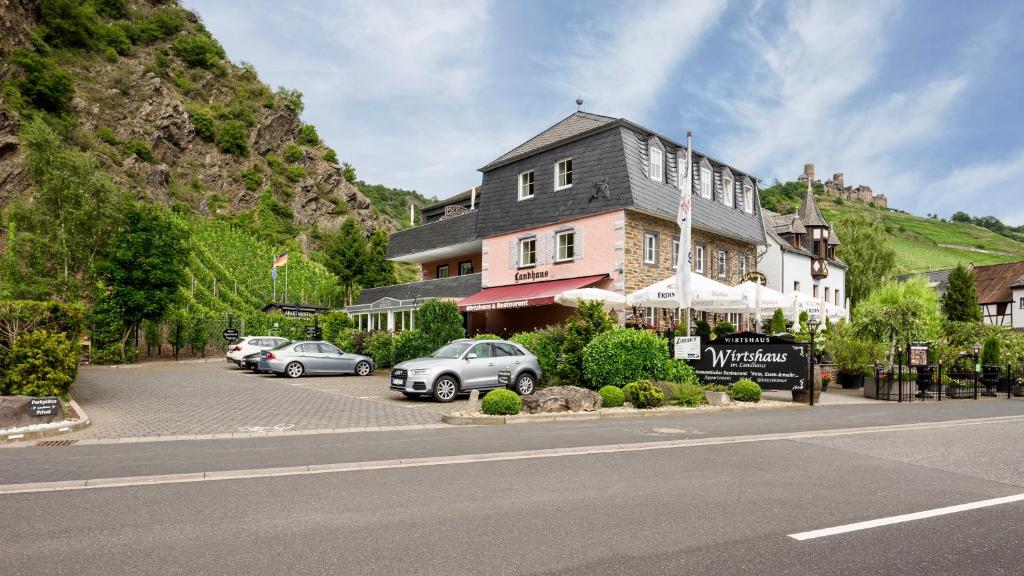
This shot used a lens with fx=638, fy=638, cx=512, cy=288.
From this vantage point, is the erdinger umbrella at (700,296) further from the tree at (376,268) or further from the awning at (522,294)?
the tree at (376,268)

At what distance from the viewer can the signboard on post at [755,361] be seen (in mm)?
16922

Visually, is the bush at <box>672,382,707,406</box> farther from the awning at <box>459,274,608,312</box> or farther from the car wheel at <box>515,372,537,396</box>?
the awning at <box>459,274,608,312</box>

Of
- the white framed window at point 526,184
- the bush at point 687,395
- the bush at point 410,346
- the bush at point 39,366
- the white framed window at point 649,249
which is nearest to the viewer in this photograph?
the bush at point 39,366

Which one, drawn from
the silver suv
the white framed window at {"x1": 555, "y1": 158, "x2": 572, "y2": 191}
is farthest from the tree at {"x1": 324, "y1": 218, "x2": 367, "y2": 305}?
the silver suv

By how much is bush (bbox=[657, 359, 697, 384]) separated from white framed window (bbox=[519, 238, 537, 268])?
12841 millimetres

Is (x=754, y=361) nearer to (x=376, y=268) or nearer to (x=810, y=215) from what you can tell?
(x=810, y=215)

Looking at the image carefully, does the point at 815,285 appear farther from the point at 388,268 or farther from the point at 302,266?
the point at 302,266

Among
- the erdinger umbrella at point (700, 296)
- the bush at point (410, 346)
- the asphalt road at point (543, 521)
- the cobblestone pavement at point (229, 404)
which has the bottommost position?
the cobblestone pavement at point (229, 404)

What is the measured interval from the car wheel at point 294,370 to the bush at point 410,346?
11.9 ft

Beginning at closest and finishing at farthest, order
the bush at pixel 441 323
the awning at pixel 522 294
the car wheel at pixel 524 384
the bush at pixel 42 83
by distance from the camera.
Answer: the car wheel at pixel 524 384 → the bush at pixel 441 323 → the awning at pixel 522 294 → the bush at pixel 42 83

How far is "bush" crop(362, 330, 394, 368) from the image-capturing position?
2620 cm

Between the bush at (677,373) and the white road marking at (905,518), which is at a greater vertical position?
the bush at (677,373)

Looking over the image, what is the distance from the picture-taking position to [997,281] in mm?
66062

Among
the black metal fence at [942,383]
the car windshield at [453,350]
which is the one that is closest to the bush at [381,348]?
the car windshield at [453,350]
